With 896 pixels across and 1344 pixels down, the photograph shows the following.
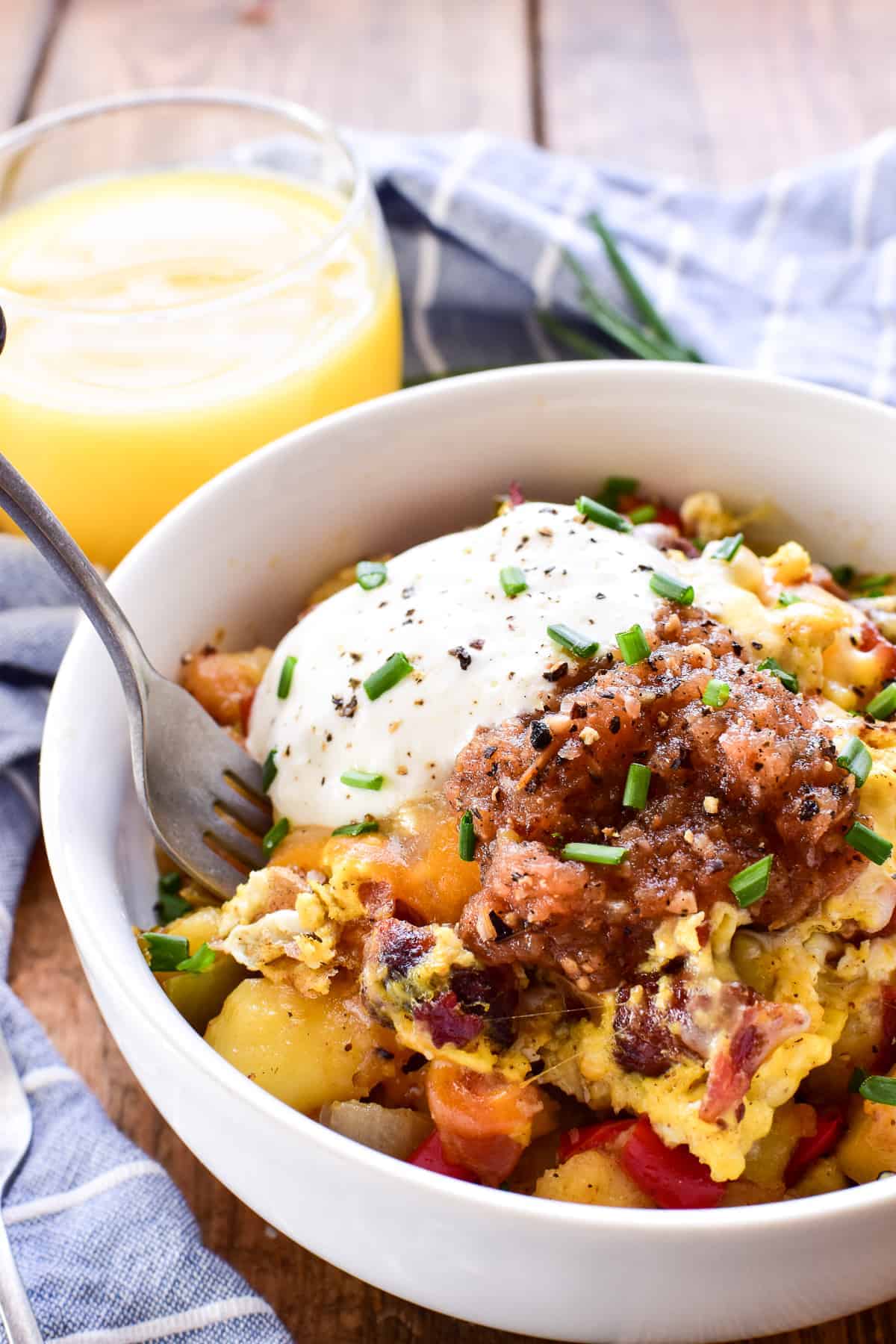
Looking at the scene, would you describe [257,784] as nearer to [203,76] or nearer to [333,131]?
[333,131]

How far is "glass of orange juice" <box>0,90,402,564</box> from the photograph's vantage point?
336 centimetres

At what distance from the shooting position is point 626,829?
218cm

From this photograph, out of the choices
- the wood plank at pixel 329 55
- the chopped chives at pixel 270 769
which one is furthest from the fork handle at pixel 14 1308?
the wood plank at pixel 329 55

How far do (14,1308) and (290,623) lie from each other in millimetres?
1503

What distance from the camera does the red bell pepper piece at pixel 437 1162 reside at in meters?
2.16

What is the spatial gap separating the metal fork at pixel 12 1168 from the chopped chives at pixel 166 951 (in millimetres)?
485

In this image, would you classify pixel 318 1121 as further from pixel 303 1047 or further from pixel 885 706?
pixel 885 706

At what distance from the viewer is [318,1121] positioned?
7.34ft

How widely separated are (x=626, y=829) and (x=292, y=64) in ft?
14.3

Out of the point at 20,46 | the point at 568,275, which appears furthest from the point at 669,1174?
the point at 20,46

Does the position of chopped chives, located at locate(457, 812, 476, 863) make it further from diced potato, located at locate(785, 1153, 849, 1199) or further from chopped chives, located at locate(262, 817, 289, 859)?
diced potato, located at locate(785, 1153, 849, 1199)

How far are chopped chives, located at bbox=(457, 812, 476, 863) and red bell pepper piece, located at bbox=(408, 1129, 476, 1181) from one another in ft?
1.41

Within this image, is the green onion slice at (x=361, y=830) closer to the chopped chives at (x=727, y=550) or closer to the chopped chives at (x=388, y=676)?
the chopped chives at (x=388, y=676)

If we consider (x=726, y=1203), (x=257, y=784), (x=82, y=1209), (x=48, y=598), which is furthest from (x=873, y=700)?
(x=48, y=598)
